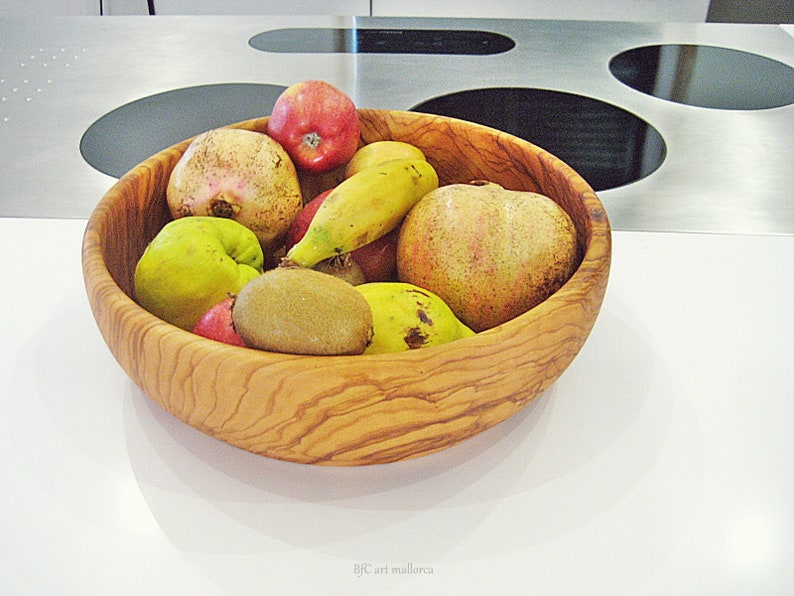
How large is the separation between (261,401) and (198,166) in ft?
0.76

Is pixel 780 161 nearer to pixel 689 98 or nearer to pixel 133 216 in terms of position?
pixel 689 98

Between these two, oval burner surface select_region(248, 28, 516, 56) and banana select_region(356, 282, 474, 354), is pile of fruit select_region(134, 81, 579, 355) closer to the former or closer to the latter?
banana select_region(356, 282, 474, 354)

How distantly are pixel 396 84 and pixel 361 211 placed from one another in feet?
1.75

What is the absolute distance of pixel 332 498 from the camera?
15.8 inches

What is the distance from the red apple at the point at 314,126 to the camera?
558 mm

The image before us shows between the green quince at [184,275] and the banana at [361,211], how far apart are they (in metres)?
0.04

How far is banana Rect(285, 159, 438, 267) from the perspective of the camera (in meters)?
0.48

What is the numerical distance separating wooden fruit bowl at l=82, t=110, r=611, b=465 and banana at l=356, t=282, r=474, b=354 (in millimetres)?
54

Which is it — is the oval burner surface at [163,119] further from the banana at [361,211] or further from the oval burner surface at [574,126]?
the banana at [361,211]

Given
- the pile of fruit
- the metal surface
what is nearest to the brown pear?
the pile of fruit

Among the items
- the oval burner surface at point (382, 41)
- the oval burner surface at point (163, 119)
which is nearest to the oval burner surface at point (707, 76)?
the oval burner surface at point (382, 41)

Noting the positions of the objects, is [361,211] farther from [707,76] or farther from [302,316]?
[707,76]

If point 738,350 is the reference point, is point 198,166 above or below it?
above

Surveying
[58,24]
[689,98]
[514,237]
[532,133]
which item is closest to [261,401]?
[514,237]
